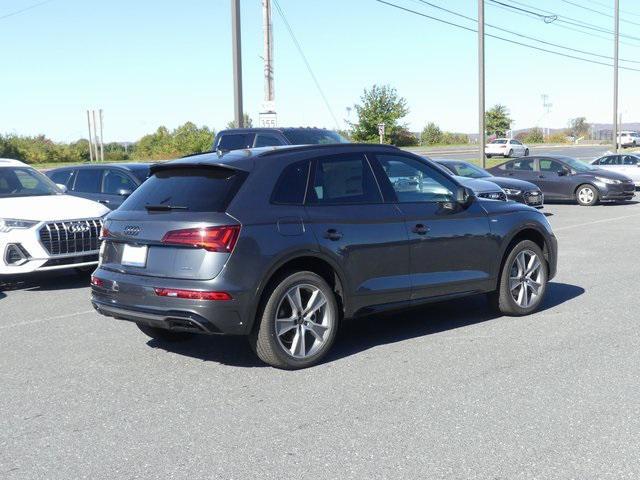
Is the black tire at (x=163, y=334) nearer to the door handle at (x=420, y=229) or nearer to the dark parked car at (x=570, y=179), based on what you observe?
the door handle at (x=420, y=229)

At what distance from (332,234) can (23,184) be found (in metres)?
6.62

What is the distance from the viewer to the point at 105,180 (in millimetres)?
13609

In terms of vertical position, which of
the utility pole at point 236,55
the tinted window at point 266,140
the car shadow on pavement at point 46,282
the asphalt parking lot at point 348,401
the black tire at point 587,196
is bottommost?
the car shadow on pavement at point 46,282

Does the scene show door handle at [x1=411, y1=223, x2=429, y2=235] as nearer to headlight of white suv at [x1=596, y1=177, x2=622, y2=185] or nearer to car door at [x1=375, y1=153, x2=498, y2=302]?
car door at [x1=375, y1=153, x2=498, y2=302]

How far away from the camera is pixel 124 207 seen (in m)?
6.56

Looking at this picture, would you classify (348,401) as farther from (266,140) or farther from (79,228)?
(266,140)

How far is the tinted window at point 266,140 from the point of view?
1452cm

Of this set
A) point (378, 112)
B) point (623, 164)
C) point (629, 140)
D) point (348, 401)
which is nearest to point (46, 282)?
point (348, 401)

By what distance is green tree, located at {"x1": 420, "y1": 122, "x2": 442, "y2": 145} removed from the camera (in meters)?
90.7

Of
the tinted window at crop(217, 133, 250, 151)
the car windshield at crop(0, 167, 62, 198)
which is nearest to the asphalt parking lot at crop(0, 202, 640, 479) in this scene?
the car windshield at crop(0, 167, 62, 198)

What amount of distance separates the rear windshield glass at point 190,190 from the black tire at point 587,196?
1886 cm

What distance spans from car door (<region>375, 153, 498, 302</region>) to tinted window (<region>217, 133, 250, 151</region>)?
828 centimetres

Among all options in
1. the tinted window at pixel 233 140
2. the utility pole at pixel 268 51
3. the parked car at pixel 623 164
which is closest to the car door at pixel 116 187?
the tinted window at pixel 233 140

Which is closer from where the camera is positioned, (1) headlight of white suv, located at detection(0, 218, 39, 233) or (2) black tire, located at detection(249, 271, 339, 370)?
(2) black tire, located at detection(249, 271, 339, 370)
